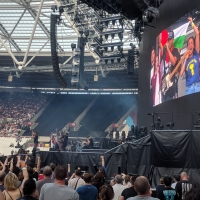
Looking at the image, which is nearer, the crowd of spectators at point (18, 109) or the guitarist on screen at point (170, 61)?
the guitarist on screen at point (170, 61)

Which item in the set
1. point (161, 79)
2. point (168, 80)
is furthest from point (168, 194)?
point (161, 79)

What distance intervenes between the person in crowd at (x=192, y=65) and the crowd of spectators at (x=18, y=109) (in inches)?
951

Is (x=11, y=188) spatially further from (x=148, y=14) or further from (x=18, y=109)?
(x=18, y=109)

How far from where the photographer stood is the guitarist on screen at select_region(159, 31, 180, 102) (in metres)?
15.2

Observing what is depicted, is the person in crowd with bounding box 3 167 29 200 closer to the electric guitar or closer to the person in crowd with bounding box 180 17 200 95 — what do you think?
the person in crowd with bounding box 180 17 200 95

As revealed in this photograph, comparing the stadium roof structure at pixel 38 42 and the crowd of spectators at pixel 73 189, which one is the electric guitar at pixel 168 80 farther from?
the stadium roof structure at pixel 38 42

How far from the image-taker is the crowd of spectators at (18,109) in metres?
37.3

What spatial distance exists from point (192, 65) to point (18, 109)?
30643 millimetres

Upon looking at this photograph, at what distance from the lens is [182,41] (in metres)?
14.8

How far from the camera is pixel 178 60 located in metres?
15.0

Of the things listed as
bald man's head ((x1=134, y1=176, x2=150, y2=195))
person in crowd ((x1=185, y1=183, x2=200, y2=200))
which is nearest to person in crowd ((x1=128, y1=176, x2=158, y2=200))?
bald man's head ((x1=134, y1=176, x2=150, y2=195))

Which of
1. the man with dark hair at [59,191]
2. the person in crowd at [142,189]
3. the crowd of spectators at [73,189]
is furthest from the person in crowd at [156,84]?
the person in crowd at [142,189]

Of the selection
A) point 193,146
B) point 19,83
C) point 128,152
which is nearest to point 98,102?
point 19,83

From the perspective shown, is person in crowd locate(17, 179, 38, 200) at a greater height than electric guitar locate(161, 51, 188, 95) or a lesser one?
lesser
